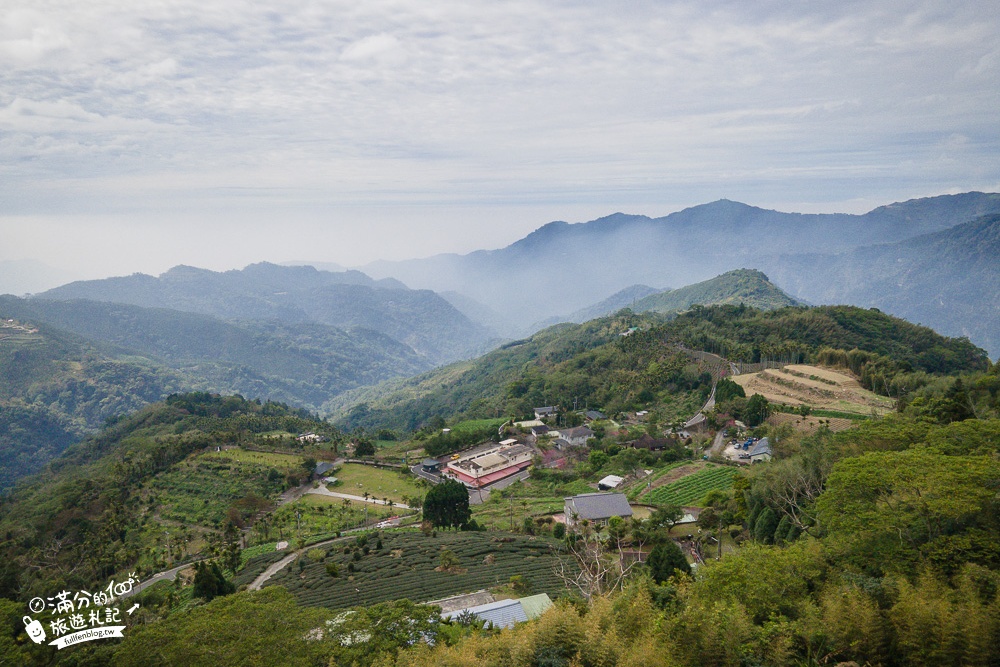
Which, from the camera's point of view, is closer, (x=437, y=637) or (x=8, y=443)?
(x=437, y=637)

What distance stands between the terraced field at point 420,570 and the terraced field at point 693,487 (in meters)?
10.7

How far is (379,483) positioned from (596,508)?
27.4 m

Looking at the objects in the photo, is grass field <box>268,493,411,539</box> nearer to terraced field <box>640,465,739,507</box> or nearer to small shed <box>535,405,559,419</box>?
terraced field <box>640,465,739,507</box>

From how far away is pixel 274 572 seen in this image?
3291 cm

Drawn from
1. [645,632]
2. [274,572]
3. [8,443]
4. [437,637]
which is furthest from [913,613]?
[8,443]

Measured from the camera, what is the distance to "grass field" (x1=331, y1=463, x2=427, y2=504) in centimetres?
5109

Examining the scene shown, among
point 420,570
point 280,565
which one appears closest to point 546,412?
point 280,565

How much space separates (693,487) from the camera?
4006 cm

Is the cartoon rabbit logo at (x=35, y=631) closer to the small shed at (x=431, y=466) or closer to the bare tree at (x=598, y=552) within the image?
the bare tree at (x=598, y=552)

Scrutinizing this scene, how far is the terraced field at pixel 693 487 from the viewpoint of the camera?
3819 centimetres

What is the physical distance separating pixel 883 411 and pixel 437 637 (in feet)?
158

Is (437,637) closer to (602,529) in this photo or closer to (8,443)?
(602,529)

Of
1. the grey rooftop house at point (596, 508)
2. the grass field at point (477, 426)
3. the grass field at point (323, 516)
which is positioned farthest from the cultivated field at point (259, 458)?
the grey rooftop house at point (596, 508)

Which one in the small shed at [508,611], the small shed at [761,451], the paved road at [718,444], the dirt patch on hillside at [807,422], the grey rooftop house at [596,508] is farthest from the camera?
the paved road at [718,444]
